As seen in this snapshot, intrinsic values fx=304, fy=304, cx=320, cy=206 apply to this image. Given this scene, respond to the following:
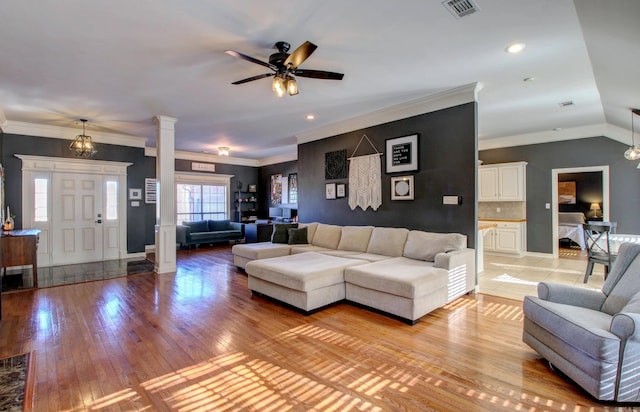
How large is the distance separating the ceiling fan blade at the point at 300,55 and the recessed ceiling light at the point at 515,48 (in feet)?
6.71

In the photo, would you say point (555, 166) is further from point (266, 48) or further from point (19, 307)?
point (19, 307)

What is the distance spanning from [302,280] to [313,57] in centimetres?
245

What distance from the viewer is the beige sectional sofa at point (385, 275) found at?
328 cm

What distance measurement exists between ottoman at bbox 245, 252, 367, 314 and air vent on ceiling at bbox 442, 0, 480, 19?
2825 millimetres

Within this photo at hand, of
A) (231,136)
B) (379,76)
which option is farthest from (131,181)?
(379,76)

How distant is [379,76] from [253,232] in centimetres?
584

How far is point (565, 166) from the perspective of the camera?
6613 mm

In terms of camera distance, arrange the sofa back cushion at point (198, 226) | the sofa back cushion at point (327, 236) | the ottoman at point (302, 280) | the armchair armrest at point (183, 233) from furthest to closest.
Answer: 1. the sofa back cushion at point (198, 226)
2. the armchair armrest at point (183, 233)
3. the sofa back cushion at point (327, 236)
4. the ottoman at point (302, 280)

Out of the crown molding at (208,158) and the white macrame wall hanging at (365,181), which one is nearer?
the white macrame wall hanging at (365,181)

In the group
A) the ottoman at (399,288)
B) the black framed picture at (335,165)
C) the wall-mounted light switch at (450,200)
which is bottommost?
the ottoman at (399,288)

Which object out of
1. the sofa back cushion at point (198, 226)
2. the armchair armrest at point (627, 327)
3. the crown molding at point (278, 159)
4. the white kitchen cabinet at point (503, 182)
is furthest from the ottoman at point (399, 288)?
the sofa back cushion at point (198, 226)

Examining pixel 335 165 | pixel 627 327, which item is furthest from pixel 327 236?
pixel 627 327

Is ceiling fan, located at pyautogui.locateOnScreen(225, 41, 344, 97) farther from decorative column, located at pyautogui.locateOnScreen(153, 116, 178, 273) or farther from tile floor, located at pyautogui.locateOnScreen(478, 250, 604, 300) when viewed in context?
tile floor, located at pyautogui.locateOnScreen(478, 250, 604, 300)

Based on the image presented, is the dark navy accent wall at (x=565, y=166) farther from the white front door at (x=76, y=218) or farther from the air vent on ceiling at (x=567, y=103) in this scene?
the white front door at (x=76, y=218)
